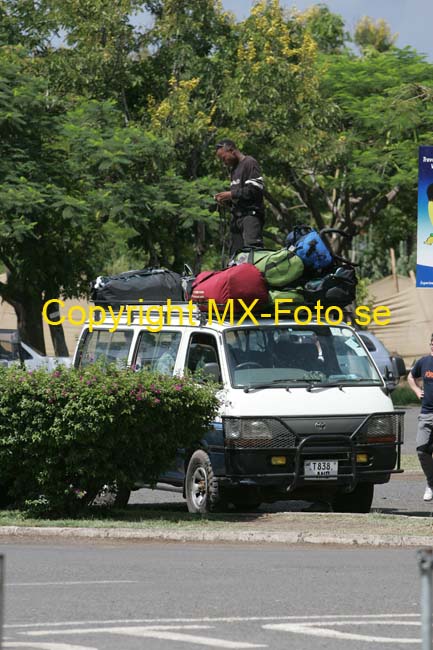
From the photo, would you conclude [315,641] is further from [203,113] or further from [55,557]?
[203,113]

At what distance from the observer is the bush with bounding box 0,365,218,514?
13531 mm

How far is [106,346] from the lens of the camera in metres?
16.8

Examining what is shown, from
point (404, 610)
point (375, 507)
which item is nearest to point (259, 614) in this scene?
point (404, 610)

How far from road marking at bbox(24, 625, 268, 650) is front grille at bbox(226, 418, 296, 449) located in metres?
6.04

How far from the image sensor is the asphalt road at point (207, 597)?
7.77 metres

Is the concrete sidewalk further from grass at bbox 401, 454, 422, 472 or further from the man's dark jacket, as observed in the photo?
grass at bbox 401, 454, 422, 472

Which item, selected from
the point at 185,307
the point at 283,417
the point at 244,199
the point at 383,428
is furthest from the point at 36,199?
the point at 283,417

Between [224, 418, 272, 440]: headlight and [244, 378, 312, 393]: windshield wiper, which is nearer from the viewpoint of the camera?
[224, 418, 272, 440]: headlight

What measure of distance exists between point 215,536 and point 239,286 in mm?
2958

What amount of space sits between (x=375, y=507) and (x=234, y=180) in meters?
3.86

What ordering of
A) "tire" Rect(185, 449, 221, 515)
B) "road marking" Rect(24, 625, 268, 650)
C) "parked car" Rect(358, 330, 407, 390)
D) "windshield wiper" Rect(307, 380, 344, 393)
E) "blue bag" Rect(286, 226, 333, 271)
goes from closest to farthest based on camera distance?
"road marking" Rect(24, 625, 268, 650) → "tire" Rect(185, 449, 221, 515) → "windshield wiper" Rect(307, 380, 344, 393) → "blue bag" Rect(286, 226, 333, 271) → "parked car" Rect(358, 330, 407, 390)

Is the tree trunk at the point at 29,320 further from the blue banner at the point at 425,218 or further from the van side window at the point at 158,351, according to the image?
the van side window at the point at 158,351

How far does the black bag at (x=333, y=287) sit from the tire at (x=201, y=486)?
2013 millimetres

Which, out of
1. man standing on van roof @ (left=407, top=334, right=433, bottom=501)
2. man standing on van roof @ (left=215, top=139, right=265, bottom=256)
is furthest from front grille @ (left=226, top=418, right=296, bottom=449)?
man standing on van roof @ (left=215, top=139, right=265, bottom=256)
